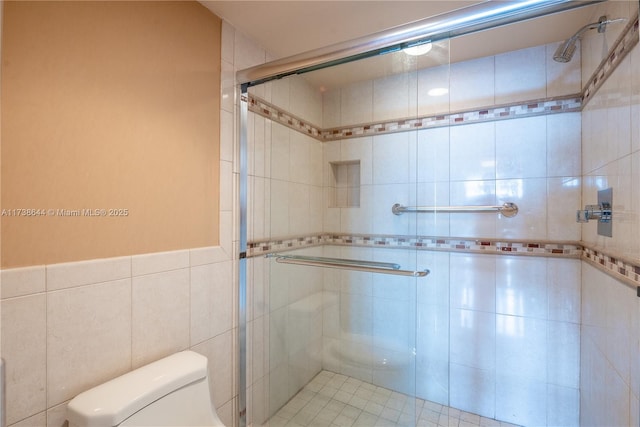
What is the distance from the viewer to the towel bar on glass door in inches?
55.5

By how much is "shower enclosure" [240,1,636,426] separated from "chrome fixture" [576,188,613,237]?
1.18 feet

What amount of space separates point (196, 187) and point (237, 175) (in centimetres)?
25

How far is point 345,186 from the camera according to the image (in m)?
1.56

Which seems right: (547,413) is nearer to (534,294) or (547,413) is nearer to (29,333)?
(534,294)

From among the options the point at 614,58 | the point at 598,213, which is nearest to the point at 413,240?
the point at 598,213

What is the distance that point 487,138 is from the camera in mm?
1812

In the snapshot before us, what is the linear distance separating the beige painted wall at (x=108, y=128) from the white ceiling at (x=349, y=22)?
191mm

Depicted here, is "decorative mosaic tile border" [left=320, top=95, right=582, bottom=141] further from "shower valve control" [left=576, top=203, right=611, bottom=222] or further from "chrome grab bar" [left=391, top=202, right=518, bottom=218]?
"shower valve control" [left=576, top=203, right=611, bottom=222]

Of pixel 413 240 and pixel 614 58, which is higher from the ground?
pixel 614 58

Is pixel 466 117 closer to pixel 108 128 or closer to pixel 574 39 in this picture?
pixel 574 39

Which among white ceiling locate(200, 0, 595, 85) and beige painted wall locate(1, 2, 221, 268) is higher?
white ceiling locate(200, 0, 595, 85)

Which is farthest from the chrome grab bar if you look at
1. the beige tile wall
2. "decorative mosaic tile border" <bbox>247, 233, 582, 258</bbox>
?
the beige tile wall

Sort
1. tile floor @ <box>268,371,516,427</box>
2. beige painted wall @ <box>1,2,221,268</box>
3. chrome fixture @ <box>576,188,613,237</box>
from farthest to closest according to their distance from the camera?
Result: 1. tile floor @ <box>268,371,516,427</box>
2. chrome fixture @ <box>576,188,613,237</box>
3. beige painted wall @ <box>1,2,221,268</box>

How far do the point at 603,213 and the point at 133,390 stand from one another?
194 centimetres
